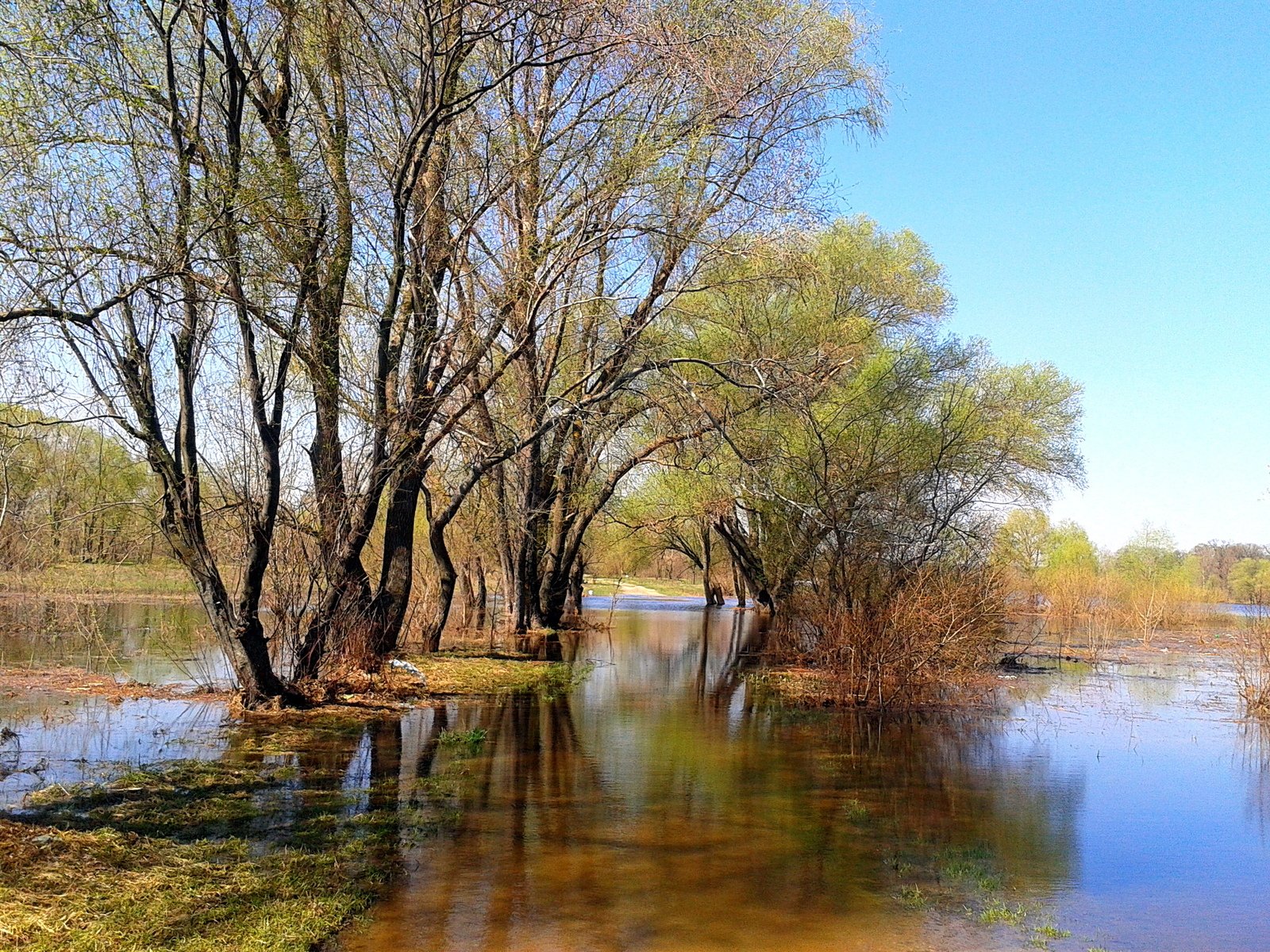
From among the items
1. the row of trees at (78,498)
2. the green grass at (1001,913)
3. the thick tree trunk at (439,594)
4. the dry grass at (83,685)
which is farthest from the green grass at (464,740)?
the thick tree trunk at (439,594)

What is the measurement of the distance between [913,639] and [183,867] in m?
10.3

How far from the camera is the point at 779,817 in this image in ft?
25.6

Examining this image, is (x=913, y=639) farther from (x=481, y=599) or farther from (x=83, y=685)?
(x=481, y=599)

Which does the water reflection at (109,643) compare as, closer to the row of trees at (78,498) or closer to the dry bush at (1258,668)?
the row of trees at (78,498)

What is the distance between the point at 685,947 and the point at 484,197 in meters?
10.8

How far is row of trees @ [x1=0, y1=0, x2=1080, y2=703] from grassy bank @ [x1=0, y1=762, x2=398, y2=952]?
3.37 metres

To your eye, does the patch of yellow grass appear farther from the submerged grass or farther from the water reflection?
the submerged grass

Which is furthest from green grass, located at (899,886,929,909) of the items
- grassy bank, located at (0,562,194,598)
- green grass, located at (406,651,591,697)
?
grassy bank, located at (0,562,194,598)

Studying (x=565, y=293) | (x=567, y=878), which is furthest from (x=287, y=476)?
(x=567, y=878)

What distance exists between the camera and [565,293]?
16.1m

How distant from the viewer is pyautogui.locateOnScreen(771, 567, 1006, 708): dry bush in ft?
44.5

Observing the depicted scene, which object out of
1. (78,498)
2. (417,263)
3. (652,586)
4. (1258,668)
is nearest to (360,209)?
(417,263)

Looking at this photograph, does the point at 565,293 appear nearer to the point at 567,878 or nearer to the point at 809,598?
the point at 809,598

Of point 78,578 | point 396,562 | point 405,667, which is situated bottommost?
point 405,667
